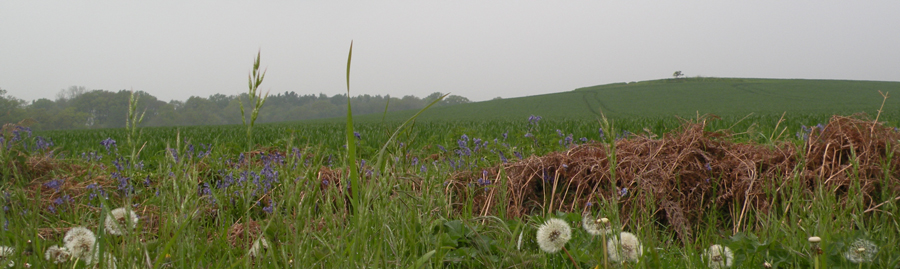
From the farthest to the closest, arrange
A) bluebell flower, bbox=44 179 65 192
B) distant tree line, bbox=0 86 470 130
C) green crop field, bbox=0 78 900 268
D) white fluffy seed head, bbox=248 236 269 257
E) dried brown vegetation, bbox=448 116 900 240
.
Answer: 1. distant tree line, bbox=0 86 470 130
2. bluebell flower, bbox=44 179 65 192
3. dried brown vegetation, bbox=448 116 900 240
4. green crop field, bbox=0 78 900 268
5. white fluffy seed head, bbox=248 236 269 257

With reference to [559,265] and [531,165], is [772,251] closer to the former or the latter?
[559,265]

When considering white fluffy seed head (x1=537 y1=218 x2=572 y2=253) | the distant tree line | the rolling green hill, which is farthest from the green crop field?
the distant tree line

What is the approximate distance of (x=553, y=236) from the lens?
4.72 ft

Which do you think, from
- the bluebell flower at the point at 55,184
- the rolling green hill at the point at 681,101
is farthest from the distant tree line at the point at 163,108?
the bluebell flower at the point at 55,184

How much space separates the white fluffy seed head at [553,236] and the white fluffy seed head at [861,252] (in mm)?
837

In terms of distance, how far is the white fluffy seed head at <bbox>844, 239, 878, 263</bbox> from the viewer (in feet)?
4.58

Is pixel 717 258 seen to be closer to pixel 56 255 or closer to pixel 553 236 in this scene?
pixel 553 236

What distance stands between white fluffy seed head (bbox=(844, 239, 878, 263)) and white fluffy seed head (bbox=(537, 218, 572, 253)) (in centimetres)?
84

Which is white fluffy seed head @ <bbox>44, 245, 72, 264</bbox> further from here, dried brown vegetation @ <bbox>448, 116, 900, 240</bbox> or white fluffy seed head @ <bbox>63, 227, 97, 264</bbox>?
dried brown vegetation @ <bbox>448, 116, 900, 240</bbox>

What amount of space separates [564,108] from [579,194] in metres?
42.6

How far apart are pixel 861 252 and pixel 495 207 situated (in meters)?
1.78

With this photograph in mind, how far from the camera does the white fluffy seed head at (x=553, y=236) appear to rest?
55.8 inches

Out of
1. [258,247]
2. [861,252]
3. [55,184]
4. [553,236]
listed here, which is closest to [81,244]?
[258,247]

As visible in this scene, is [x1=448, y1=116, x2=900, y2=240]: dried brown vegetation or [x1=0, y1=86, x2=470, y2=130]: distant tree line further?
[x1=0, y1=86, x2=470, y2=130]: distant tree line
